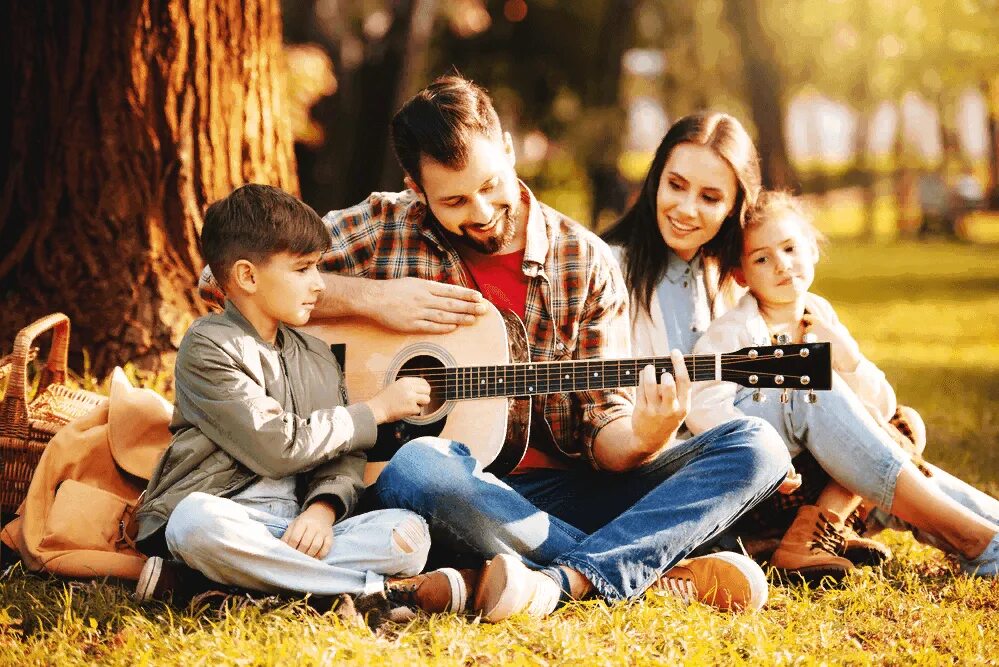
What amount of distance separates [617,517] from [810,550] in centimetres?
72

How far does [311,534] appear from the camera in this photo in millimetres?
3158

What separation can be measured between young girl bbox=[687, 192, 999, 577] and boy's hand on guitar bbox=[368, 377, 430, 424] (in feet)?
3.17

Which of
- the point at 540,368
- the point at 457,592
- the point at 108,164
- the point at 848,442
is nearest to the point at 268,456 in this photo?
the point at 457,592

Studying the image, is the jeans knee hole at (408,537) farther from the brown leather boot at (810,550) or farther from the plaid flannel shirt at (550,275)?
the brown leather boot at (810,550)

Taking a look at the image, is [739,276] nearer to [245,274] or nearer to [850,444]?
[850,444]

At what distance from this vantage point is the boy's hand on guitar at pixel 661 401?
3.29 m

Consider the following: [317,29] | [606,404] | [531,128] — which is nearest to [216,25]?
[606,404]

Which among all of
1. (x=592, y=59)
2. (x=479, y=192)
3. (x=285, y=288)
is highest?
(x=592, y=59)

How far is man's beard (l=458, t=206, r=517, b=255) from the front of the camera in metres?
3.65

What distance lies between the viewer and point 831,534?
12.3ft

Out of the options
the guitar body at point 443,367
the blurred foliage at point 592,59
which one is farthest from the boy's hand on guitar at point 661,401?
the blurred foliage at point 592,59

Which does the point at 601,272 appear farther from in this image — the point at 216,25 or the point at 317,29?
the point at 317,29

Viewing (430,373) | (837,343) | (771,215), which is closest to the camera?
(430,373)

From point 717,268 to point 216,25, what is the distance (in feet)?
8.06
